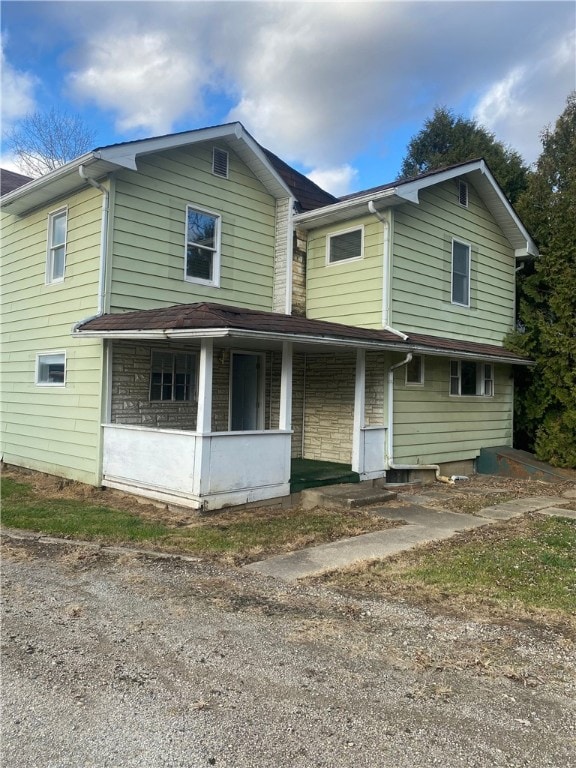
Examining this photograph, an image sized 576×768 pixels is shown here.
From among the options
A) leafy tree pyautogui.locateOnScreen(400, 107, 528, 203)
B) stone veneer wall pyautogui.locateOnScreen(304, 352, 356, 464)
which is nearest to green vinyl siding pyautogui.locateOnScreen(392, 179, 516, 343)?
stone veneer wall pyautogui.locateOnScreen(304, 352, 356, 464)

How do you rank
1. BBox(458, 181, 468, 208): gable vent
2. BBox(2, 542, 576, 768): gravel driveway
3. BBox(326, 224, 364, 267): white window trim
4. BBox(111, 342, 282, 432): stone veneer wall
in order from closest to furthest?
BBox(2, 542, 576, 768): gravel driveway
BBox(111, 342, 282, 432): stone veneer wall
BBox(326, 224, 364, 267): white window trim
BBox(458, 181, 468, 208): gable vent

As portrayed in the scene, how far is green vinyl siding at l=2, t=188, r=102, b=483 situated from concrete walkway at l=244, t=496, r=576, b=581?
4.60m

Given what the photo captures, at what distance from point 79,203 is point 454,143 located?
796 inches

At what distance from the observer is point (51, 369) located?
35.0 feet

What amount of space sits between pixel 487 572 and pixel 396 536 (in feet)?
5.17

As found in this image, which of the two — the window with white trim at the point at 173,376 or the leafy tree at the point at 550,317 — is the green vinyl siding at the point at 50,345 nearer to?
the window with white trim at the point at 173,376

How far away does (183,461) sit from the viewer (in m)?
7.75

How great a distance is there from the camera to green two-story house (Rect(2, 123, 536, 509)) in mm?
8398

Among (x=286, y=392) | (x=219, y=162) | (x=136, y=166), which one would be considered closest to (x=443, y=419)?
(x=286, y=392)

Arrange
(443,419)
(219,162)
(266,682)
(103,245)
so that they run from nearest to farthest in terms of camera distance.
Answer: (266,682) → (103,245) → (219,162) → (443,419)

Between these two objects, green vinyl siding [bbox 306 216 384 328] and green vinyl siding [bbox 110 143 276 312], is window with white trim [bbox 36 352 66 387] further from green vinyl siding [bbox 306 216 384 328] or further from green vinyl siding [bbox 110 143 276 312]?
green vinyl siding [bbox 306 216 384 328]

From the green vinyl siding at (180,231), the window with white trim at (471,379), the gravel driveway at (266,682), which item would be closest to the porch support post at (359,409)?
the green vinyl siding at (180,231)

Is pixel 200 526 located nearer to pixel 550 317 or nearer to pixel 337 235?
pixel 337 235

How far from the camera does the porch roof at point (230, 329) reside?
7.00 meters
